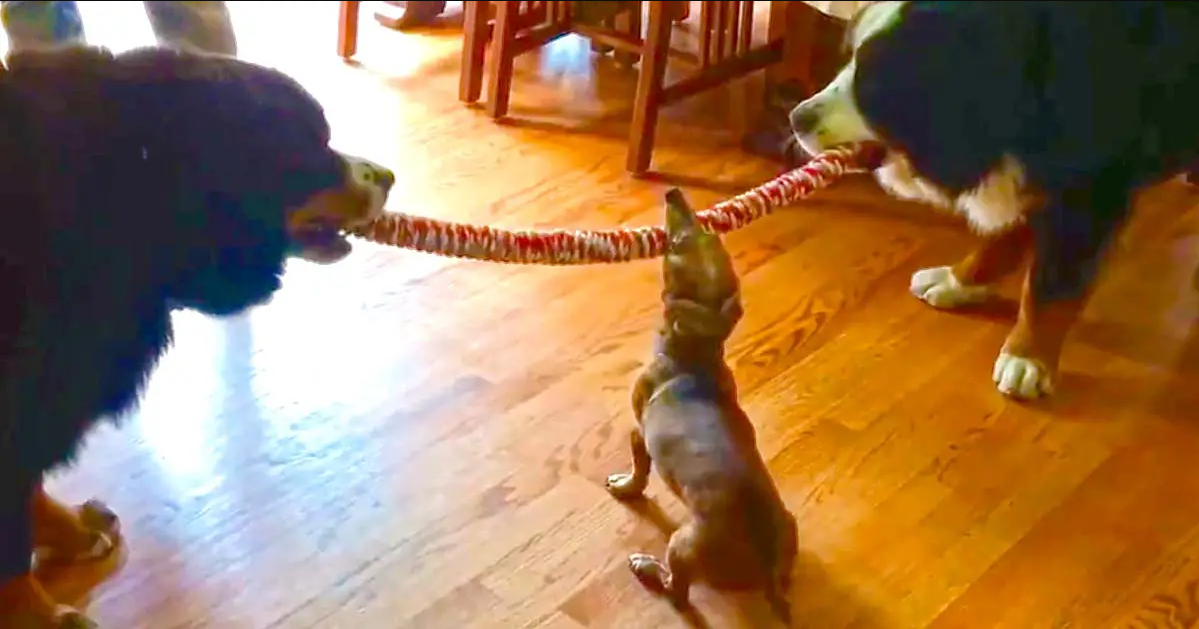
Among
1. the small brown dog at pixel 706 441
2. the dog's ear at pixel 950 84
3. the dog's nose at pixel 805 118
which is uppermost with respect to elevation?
the dog's ear at pixel 950 84

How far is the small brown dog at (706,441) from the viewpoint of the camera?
52.4 inches

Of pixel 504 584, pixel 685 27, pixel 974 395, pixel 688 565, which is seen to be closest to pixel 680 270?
pixel 688 565

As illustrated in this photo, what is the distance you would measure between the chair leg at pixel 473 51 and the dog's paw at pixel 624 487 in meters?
1.31

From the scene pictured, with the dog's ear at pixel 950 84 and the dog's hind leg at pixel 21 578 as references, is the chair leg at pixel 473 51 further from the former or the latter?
the dog's hind leg at pixel 21 578

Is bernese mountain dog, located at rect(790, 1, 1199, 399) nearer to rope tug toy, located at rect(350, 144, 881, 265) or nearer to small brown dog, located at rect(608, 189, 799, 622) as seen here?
rope tug toy, located at rect(350, 144, 881, 265)

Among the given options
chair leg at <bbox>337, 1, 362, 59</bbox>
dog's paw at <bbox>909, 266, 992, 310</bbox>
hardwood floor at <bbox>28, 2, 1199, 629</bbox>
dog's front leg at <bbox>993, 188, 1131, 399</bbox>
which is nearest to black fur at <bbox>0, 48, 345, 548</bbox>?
hardwood floor at <bbox>28, 2, 1199, 629</bbox>

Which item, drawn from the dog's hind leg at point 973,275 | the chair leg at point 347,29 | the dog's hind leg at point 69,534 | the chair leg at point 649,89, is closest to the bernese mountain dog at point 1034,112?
the dog's hind leg at point 973,275

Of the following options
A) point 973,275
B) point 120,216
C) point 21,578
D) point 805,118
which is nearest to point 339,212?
point 120,216

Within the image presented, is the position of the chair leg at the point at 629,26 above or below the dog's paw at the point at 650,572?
above

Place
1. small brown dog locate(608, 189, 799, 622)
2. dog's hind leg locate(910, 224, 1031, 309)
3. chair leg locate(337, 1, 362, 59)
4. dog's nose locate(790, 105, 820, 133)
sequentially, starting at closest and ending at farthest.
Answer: small brown dog locate(608, 189, 799, 622), dog's nose locate(790, 105, 820, 133), dog's hind leg locate(910, 224, 1031, 309), chair leg locate(337, 1, 362, 59)

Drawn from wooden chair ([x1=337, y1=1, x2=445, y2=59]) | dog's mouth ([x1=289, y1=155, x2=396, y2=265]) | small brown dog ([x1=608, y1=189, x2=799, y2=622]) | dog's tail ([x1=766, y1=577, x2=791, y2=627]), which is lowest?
wooden chair ([x1=337, y1=1, x2=445, y2=59])

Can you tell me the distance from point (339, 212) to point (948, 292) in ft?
3.52

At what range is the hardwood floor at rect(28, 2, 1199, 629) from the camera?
150 centimetres

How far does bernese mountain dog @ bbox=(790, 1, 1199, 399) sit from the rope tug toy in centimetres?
5
